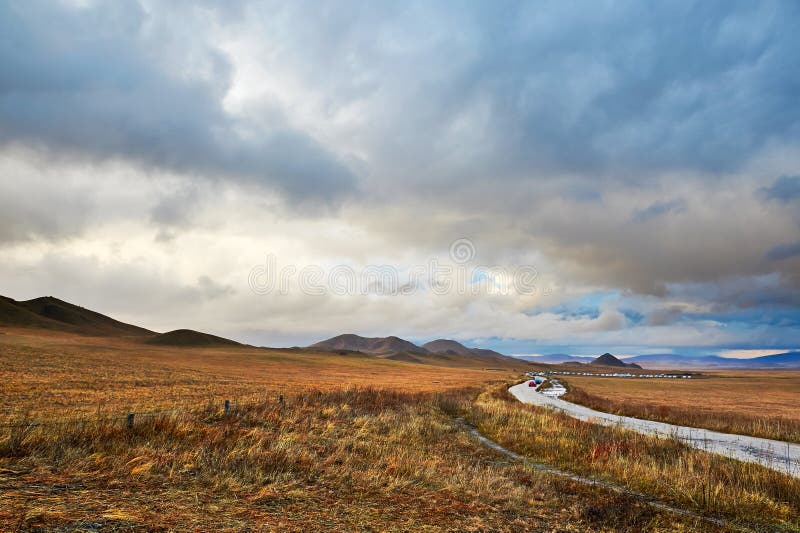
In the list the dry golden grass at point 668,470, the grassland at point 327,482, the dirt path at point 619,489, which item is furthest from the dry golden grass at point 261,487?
the dry golden grass at point 668,470

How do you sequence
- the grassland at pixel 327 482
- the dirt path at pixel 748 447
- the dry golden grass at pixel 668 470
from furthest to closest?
1. the dirt path at pixel 748 447
2. the dry golden grass at pixel 668 470
3. the grassland at pixel 327 482

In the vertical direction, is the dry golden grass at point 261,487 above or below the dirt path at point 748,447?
above

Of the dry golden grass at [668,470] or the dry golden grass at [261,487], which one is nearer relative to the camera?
the dry golden grass at [261,487]

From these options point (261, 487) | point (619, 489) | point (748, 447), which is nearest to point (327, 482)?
point (261, 487)

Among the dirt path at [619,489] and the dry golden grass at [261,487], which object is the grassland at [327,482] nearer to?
the dry golden grass at [261,487]

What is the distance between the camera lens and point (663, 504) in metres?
12.8

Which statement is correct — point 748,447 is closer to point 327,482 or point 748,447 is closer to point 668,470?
point 668,470

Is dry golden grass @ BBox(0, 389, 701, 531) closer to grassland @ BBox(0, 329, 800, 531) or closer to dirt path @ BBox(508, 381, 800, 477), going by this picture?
grassland @ BBox(0, 329, 800, 531)

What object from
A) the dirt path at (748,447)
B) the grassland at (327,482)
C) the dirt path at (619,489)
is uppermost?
the grassland at (327,482)

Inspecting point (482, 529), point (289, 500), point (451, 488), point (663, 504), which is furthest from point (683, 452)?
point (289, 500)

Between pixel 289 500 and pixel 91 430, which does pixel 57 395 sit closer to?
pixel 91 430

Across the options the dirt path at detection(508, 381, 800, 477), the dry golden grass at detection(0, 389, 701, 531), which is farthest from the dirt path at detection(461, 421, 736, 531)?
the dirt path at detection(508, 381, 800, 477)

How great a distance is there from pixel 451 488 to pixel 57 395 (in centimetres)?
3325

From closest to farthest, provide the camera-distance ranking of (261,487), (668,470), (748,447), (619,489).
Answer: (261,487), (619,489), (668,470), (748,447)
